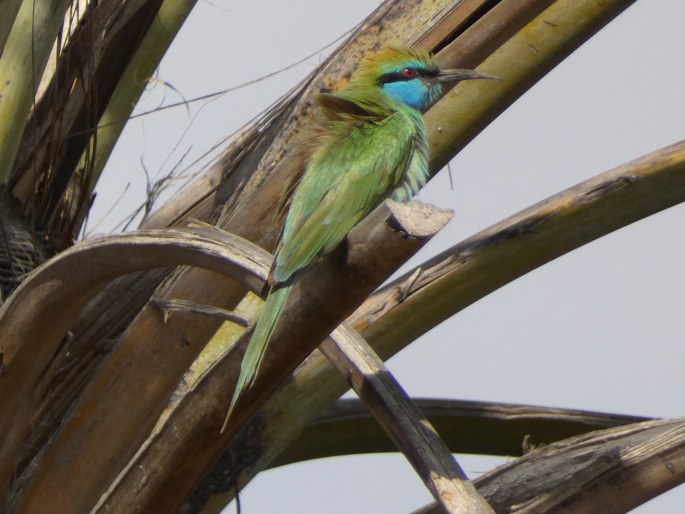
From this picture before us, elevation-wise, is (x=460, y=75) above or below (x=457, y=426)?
above

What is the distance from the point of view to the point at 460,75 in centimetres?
275

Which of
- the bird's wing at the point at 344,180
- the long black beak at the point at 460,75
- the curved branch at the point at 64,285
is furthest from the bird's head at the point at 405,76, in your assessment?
the curved branch at the point at 64,285

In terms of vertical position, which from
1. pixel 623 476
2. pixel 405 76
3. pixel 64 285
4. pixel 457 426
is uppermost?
pixel 405 76

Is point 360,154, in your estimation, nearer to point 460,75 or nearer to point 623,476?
point 460,75

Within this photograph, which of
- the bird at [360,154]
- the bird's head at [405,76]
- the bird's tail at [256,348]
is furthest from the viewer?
the bird's head at [405,76]

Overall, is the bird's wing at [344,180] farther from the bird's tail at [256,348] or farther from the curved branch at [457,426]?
the curved branch at [457,426]

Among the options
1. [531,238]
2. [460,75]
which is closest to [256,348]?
[531,238]

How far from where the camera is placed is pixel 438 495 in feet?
5.81

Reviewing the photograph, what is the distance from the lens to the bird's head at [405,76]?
9.52ft

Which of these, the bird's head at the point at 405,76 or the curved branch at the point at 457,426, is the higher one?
the bird's head at the point at 405,76

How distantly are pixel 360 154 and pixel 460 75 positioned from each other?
319mm

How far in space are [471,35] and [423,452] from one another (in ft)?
4.14

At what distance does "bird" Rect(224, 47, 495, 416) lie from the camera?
2.24 meters

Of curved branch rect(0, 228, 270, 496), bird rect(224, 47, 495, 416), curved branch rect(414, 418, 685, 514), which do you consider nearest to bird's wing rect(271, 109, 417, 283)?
bird rect(224, 47, 495, 416)
